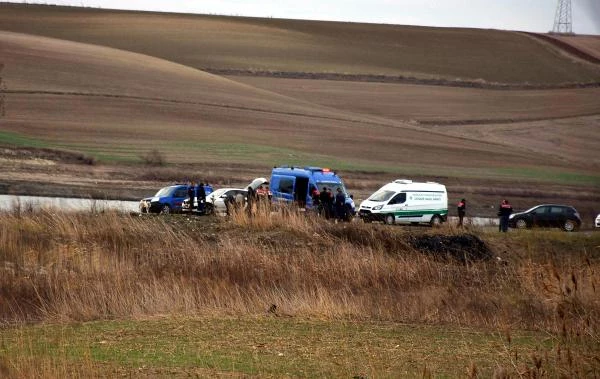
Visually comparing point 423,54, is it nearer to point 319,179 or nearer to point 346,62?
point 346,62

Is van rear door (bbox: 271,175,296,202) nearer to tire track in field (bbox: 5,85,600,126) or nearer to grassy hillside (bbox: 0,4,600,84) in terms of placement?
tire track in field (bbox: 5,85,600,126)

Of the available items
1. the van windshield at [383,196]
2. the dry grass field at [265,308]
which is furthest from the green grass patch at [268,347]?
the van windshield at [383,196]

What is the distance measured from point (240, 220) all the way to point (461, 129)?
230ft

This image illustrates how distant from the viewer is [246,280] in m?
22.6

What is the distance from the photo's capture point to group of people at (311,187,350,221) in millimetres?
40812

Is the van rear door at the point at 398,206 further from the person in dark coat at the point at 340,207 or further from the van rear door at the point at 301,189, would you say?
the person in dark coat at the point at 340,207

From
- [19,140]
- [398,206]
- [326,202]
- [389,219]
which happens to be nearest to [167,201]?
[389,219]

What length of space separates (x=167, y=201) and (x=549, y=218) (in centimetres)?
1715

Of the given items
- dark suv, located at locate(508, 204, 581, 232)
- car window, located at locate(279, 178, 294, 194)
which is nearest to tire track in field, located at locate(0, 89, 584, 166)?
dark suv, located at locate(508, 204, 581, 232)

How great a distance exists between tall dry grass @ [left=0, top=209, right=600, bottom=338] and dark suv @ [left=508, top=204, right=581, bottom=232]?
2276 cm

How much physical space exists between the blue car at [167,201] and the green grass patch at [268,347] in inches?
1209

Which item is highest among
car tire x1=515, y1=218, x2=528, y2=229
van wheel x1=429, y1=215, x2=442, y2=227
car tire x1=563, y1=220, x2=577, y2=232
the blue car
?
the blue car

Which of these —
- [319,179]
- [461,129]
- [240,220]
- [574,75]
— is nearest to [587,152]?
[461,129]

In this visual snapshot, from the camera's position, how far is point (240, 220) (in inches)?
1331
